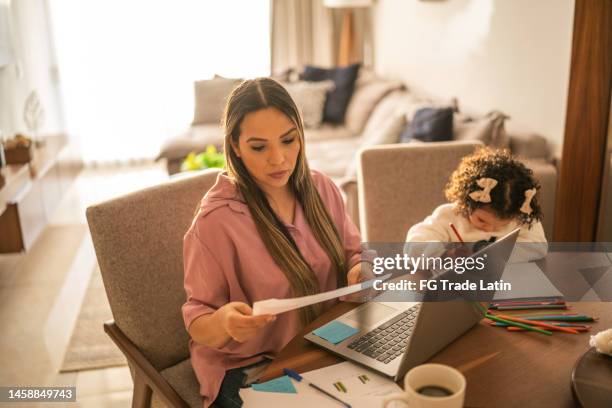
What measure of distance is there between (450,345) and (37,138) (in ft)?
11.8

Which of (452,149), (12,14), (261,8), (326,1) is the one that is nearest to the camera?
(452,149)

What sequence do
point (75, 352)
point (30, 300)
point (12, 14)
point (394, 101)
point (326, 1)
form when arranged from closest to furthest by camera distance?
point (75, 352), point (30, 300), point (394, 101), point (12, 14), point (326, 1)

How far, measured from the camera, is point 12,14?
4273 millimetres

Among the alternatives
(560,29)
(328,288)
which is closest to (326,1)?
(560,29)

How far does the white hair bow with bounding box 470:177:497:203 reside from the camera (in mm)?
1396

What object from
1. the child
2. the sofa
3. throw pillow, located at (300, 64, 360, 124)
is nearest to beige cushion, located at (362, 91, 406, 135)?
the sofa

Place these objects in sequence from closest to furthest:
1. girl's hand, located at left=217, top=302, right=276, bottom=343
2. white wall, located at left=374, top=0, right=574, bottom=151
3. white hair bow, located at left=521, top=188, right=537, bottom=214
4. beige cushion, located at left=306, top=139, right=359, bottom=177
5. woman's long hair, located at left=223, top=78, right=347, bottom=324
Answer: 1. girl's hand, located at left=217, top=302, right=276, bottom=343
2. woman's long hair, located at left=223, top=78, right=347, bottom=324
3. white hair bow, located at left=521, top=188, right=537, bottom=214
4. white wall, located at left=374, top=0, right=574, bottom=151
5. beige cushion, located at left=306, top=139, right=359, bottom=177

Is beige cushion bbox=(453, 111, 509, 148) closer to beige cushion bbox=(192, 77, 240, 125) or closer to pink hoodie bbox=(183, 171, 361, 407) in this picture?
pink hoodie bbox=(183, 171, 361, 407)

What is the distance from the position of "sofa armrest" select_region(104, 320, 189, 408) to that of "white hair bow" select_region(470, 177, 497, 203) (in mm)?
812

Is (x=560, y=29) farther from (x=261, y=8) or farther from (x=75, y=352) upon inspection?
(x=261, y=8)

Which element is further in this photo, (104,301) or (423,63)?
(423,63)

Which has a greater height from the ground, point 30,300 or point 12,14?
point 12,14

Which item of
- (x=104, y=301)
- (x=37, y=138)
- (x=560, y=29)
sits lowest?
(x=104, y=301)

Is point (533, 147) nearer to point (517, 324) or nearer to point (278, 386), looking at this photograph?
point (517, 324)
